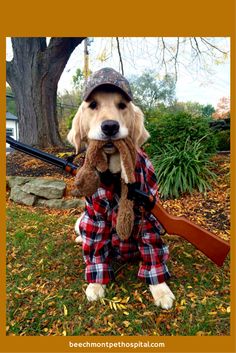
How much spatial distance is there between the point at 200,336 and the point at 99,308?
744 millimetres

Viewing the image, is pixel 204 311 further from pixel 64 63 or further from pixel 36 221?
pixel 64 63

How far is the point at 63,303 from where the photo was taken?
7.38 feet

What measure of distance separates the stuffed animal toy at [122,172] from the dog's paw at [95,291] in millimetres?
562

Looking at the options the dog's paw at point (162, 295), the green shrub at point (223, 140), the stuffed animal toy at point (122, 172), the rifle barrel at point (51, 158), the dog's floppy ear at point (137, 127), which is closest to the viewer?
the stuffed animal toy at point (122, 172)

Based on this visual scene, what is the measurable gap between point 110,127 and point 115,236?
102cm

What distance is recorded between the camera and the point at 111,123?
5.53 ft

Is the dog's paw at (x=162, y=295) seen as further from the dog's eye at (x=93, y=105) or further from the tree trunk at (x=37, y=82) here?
the tree trunk at (x=37, y=82)

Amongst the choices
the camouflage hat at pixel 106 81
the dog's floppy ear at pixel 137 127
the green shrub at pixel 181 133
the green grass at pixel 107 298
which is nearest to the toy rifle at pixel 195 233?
the green grass at pixel 107 298

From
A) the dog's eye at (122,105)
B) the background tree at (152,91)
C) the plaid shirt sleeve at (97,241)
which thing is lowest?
the plaid shirt sleeve at (97,241)

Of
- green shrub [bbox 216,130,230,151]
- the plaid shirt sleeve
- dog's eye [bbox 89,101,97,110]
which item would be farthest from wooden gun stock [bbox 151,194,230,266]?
green shrub [bbox 216,130,230,151]

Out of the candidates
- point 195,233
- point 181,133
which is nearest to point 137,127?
point 195,233

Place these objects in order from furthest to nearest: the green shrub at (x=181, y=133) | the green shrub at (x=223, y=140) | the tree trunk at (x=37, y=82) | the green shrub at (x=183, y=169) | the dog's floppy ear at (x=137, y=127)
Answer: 1. the tree trunk at (x=37, y=82)
2. the green shrub at (x=223, y=140)
3. the green shrub at (x=181, y=133)
4. the green shrub at (x=183, y=169)
5. the dog's floppy ear at (x=137, y=127)

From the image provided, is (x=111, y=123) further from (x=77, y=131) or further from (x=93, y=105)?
(x=77, y=131)

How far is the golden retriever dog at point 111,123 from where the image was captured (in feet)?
5.66
